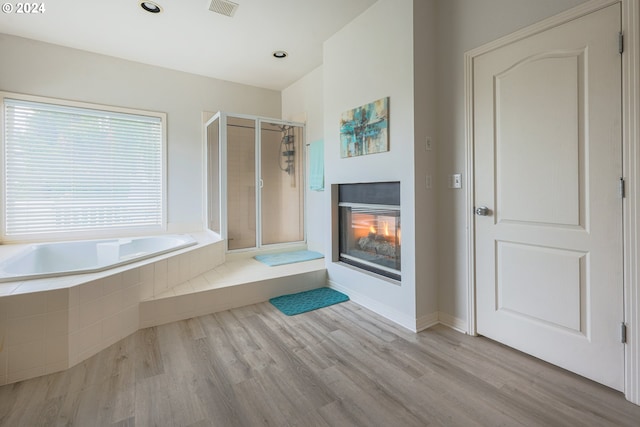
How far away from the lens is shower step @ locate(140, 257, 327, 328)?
2434 millimetres

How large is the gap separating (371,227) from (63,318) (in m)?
2.34

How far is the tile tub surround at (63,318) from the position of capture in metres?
1.69

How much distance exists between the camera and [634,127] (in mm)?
1454

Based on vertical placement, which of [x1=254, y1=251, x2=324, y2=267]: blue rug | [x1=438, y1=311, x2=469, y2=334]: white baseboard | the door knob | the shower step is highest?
the door knob

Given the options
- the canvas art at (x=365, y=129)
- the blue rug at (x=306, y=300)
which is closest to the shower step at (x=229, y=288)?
the blue rug at (x=306, y=300)

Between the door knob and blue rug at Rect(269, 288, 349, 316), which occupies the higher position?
the door knob

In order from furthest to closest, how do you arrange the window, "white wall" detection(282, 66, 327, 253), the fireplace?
"white wall" detection(282, 66, 327, 253), the window, the fireplace

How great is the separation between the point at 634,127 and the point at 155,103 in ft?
14.3

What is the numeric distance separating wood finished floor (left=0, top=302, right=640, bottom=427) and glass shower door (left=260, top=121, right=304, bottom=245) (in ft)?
6.31

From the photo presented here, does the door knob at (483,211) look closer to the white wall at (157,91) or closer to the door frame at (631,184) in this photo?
the door frame at (631,184)

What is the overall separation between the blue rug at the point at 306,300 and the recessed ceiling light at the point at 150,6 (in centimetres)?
280
